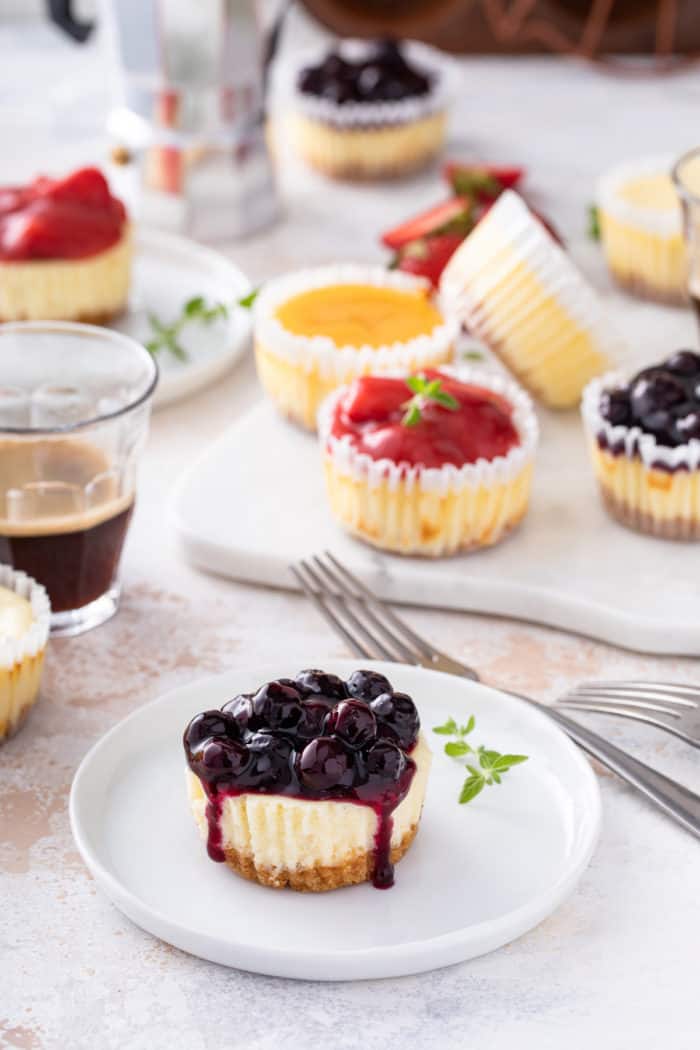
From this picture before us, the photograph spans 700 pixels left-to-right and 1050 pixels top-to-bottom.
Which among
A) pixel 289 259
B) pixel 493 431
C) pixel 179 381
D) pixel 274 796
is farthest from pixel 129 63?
pixel 274 796

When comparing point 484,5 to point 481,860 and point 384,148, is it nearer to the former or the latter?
point 384,148

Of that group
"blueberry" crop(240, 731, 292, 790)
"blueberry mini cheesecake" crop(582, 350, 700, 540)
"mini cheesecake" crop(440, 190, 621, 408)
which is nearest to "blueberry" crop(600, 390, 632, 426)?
"blueberry mini cheesecake" crop(582, 350, 700, 540)

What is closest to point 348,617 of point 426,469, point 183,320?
point 426,469

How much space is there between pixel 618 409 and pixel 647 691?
0.39 m

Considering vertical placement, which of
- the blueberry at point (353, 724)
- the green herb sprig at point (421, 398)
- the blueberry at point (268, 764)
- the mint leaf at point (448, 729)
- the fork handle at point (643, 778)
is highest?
the blueberry at point (353, 724)

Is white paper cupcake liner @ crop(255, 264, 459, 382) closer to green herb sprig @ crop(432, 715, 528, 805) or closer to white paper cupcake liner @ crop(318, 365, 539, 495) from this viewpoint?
white paper cupcake liner @ crop(318, 365, 539, 495)

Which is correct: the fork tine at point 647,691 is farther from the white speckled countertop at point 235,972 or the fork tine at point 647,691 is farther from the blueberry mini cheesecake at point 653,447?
the blueberry mini cheesecake at point 653,447

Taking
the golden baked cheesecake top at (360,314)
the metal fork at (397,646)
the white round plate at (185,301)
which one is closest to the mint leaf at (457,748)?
the metal fork at (397,646)

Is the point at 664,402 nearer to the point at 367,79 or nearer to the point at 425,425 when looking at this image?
the point at 425,425

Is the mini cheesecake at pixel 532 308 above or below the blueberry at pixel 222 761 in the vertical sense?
below

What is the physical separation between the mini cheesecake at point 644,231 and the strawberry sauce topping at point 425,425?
0.57 m

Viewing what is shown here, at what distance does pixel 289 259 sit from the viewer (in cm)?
246

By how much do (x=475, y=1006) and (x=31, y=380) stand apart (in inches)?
34.2

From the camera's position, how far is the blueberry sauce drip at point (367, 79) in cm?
261
